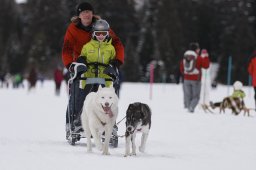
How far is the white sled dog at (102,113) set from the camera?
7633 millimetres

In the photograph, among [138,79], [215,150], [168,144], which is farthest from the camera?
[138,79]

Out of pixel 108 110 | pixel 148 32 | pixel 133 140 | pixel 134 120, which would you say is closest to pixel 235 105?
pixel 133 140

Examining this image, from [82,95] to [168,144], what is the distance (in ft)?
4.77

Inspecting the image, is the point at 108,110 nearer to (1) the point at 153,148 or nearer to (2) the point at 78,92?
(1) the point at 153,148

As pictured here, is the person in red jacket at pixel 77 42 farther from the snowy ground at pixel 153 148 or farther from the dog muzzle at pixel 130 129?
the dog muzzle at pixel 130 129

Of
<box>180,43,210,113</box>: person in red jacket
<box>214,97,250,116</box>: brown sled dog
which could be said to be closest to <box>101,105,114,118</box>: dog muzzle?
<box>214,97,250,116</box>: brown sled dog

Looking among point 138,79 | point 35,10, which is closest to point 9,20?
point 35,10

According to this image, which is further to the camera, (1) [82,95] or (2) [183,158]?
(1) [82,95]

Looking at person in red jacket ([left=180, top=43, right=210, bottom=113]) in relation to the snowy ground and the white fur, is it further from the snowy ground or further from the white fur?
the white fur

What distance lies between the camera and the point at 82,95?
912cm

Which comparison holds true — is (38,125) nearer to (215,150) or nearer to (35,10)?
(215,150)

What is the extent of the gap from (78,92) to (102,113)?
1.41 metres

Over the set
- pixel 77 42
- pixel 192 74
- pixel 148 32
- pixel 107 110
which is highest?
pixel 148 32

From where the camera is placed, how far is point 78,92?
9.11 meters
